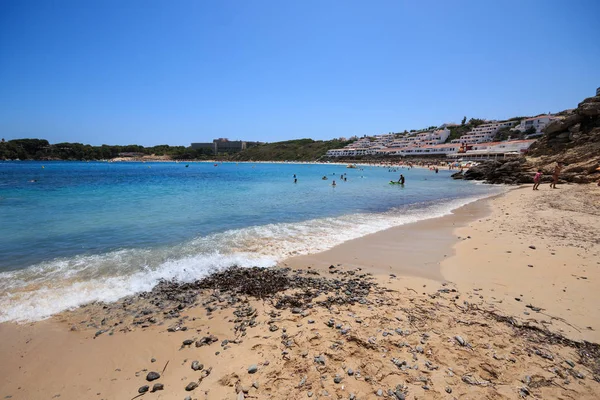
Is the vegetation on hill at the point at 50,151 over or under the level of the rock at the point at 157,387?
over

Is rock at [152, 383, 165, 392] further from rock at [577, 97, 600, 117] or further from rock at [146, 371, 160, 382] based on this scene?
rock at [577, 97, 600, 117]

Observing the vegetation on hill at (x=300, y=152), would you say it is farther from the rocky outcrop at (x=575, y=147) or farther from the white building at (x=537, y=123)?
the rocky outcrop at (x=575, y=147)

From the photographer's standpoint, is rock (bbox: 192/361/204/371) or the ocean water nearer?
rock (bbox: 192/361/204/371)

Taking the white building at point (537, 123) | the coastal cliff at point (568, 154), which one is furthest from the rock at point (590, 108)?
the white building at point (537, 123)

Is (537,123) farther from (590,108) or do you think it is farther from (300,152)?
(300,152)

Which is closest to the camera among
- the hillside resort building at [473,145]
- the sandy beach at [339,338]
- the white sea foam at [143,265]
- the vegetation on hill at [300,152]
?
the sandy beach at [339,338]

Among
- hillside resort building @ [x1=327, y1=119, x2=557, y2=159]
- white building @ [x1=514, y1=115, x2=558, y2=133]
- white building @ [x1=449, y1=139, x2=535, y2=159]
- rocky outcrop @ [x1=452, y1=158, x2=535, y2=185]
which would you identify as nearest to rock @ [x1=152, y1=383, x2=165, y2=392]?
rocky outcrop @ [x1=452, y1=158, x2=535, y2=185]

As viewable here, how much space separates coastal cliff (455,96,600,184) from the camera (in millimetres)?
26987

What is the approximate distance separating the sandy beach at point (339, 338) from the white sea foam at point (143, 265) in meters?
0.73

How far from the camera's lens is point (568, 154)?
30375mm

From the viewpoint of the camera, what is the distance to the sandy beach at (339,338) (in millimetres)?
3729

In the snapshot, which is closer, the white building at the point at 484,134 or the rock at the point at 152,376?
the rock at the point at 152,376

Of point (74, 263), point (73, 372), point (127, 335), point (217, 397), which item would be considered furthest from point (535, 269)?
point (74, 263)

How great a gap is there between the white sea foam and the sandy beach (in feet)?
2.38
